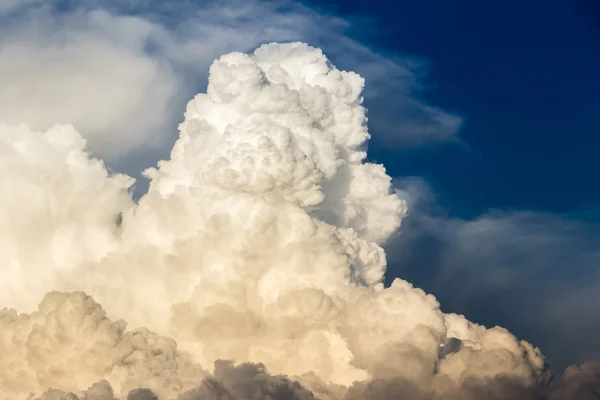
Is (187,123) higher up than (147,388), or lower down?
higher up

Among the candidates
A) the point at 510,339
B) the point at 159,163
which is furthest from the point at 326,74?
the point at 510,339

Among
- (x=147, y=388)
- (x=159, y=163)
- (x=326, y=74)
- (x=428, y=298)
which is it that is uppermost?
(x=326, y=74)

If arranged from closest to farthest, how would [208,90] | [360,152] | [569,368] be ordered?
[569,368] < [208,90] < [360,152]

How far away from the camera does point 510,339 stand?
15988 cm

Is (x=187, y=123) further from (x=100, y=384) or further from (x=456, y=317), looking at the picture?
(x=456, y=317)

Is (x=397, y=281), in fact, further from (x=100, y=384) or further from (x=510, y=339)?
(x=100, y=384)

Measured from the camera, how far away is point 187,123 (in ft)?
571

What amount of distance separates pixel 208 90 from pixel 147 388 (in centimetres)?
5069

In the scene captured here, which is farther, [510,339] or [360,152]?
[360,152]

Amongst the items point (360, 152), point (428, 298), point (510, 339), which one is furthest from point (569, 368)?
point (360, 152)

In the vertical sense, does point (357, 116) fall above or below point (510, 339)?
above

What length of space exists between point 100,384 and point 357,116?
63247 millimetres

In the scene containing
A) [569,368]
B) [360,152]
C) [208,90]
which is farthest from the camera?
[360,152]

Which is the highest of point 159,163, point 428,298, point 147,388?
point 159,163
